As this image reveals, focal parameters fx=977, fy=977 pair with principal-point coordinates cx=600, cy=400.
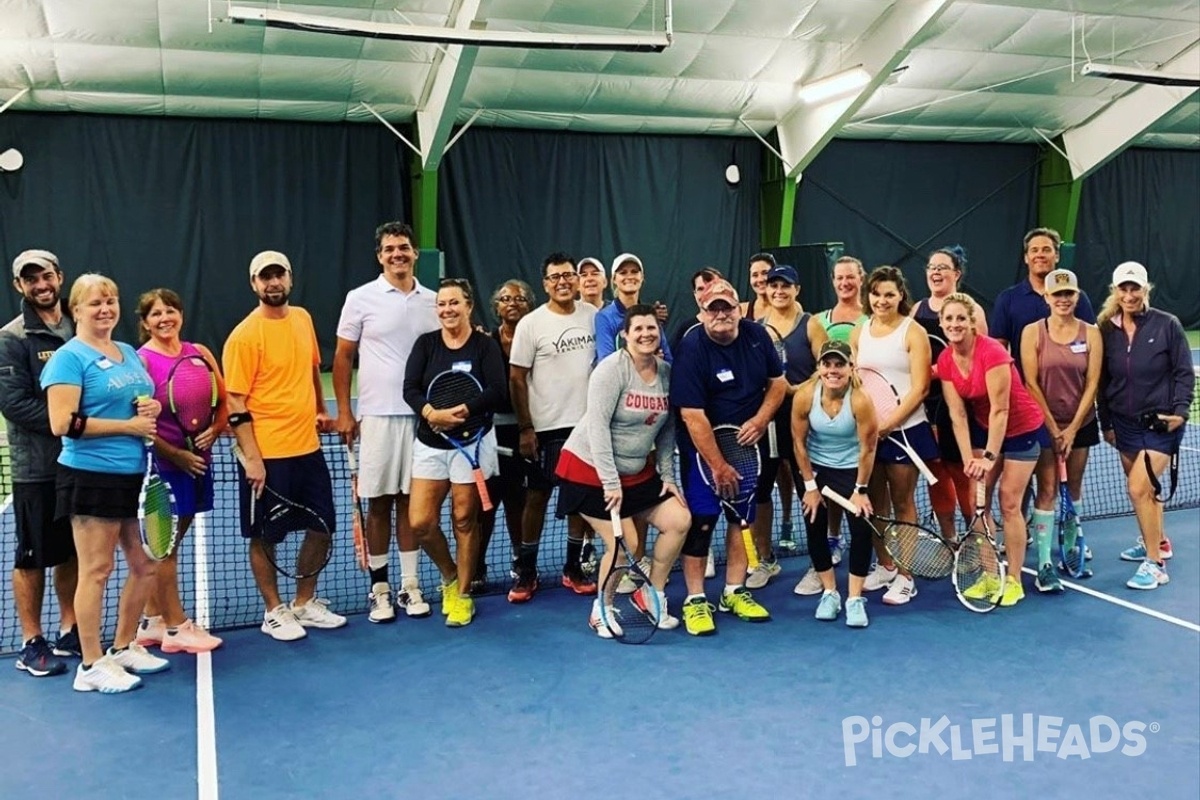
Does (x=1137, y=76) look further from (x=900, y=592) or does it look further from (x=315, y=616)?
(x=315, y=616)

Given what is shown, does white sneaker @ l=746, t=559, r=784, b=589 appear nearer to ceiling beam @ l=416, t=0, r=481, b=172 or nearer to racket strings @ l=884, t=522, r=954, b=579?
racket strings @ l=884, t=522, r=954, b=579

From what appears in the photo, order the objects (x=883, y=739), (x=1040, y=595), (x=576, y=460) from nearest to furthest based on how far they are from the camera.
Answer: (x=883, y=739), (x=576, y=460), (x=1040, y=595)

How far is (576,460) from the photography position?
446 centimetres

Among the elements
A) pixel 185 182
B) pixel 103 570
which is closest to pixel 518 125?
pixel 185 182

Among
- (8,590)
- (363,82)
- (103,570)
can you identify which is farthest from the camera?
(363,82)

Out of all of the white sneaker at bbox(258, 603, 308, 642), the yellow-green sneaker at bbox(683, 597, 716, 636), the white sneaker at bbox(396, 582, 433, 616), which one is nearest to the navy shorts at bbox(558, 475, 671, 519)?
the yellow-green sneaker at bbox(683, 597, 716, 636)

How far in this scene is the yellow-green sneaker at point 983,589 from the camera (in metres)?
4.82

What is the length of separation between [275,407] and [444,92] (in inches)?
330

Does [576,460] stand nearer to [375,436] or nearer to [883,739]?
[375,436]

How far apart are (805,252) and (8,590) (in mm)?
10087

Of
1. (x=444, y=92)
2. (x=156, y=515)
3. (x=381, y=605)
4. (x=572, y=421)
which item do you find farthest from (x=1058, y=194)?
(x=156, y=515)

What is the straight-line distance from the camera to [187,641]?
436cm

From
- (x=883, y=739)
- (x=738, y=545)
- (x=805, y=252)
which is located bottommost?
(x=883, y=739)

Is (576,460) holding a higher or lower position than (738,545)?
higher
